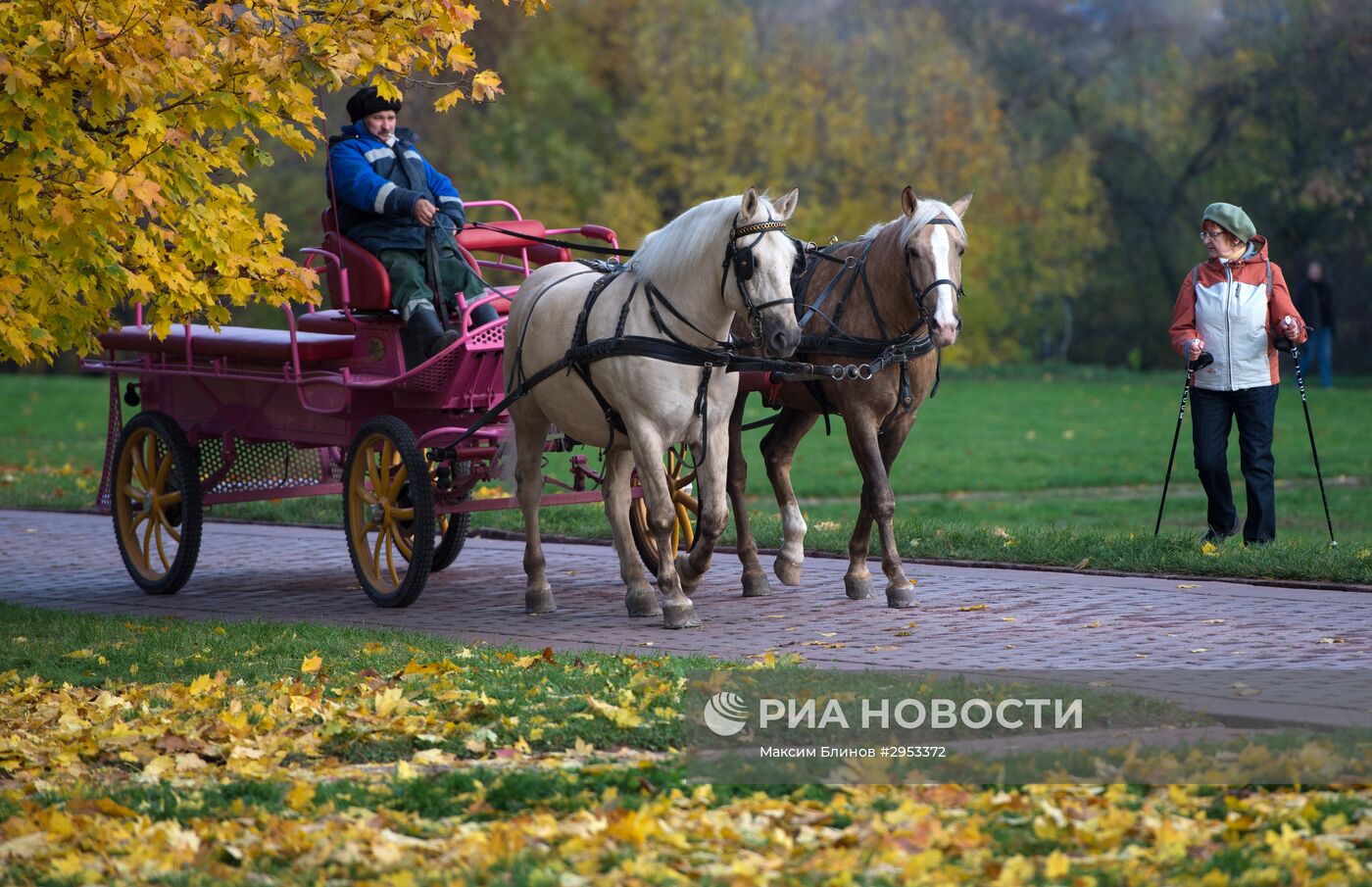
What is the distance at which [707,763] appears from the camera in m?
5.73

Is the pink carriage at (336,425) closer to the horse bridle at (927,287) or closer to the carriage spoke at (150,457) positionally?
the carriage spoke at (150,457)

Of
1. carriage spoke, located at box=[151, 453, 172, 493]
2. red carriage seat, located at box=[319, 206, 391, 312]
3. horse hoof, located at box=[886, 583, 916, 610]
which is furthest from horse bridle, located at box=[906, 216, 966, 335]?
carriage spoke, located at box=[151, 453, 172, 493]

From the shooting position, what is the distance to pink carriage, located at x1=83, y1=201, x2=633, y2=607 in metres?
9.55

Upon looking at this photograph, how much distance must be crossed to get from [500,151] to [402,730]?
3285 cm

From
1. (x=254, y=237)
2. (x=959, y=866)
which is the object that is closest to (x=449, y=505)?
(x=254, y=237)

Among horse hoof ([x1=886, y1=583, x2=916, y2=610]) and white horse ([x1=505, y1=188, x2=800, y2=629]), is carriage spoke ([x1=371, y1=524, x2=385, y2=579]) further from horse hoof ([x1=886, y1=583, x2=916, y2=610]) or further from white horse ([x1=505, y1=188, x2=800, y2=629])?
horse hoof ([x1=886, y1=583, x2=916, y2=610])

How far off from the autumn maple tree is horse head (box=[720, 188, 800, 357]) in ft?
4.84

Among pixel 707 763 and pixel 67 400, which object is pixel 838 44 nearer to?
pixel 67 400

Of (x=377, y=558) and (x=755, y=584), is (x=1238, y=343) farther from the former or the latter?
(x=377, y=558)

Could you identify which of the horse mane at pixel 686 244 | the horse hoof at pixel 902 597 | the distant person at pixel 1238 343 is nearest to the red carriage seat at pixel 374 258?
the horse mane at pixel 686 244

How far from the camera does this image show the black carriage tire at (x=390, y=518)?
30.4ft

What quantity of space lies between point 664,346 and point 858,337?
1200mm

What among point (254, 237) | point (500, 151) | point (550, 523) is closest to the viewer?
point (254, 237)

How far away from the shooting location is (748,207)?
8.23m
